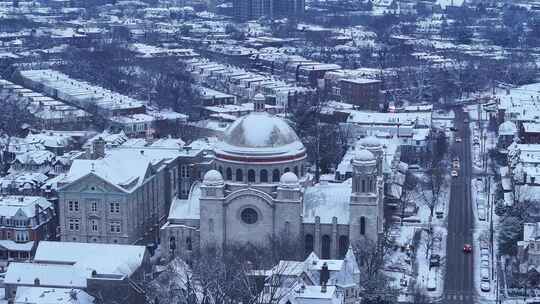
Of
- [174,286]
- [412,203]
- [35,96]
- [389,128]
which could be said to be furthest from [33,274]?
[35,96]

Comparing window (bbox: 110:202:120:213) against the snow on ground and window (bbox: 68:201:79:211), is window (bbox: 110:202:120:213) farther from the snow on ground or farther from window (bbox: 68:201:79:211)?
the snow on ground

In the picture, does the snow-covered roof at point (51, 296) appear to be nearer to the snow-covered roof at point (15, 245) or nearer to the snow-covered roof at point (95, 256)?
the snow-covered roof at point (95, 256)

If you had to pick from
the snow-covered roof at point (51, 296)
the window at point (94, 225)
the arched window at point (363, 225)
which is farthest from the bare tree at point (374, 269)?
the window at point (94, 225)

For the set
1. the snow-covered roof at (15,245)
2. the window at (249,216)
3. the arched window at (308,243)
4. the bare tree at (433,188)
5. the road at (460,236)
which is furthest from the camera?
the bare tree at (433,188)

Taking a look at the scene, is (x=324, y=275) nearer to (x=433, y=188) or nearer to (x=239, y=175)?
(x=239, y=175)

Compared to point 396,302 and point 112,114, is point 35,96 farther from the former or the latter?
point 396,302

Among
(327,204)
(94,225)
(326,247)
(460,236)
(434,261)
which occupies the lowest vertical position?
(460,236)

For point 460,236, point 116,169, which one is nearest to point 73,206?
point 116,169
